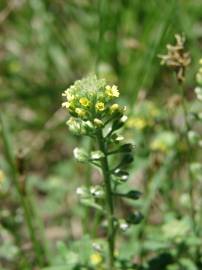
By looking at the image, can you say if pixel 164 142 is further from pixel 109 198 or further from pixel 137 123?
pixel 109 198

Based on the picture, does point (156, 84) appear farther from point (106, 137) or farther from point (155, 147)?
point (106, 137)

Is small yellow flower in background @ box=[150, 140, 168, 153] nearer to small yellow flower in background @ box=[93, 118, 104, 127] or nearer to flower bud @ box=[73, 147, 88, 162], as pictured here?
flower bud @ box=[73, 147, 88, 162]

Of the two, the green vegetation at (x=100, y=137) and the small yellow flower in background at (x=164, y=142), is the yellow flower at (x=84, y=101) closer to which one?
the green vegetation at (x=100, y=137)

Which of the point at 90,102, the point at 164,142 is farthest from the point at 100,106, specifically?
the point at 164,142

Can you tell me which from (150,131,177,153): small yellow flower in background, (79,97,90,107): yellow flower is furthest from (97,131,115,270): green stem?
(150,131,177,153): small yellow flower in background

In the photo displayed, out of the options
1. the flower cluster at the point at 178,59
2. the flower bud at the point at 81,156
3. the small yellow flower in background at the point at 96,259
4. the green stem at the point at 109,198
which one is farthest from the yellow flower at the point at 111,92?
the small yellow flower in background at the point at 96,259

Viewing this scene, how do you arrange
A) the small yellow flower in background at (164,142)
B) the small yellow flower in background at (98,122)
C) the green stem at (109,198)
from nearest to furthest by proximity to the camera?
the small yellow flower in background at (98,122) < the green stem at (109,198) < the small yellow flower in background at (164,142)

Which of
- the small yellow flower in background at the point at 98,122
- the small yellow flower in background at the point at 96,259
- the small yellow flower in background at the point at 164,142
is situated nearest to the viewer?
the small yellow flower in background at the point at 98,122
